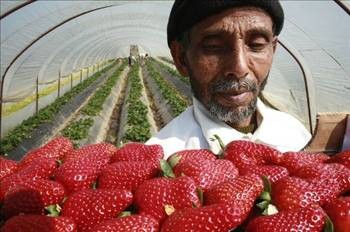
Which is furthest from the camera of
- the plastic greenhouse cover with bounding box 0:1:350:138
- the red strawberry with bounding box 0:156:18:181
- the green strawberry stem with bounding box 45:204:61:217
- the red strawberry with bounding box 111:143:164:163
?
the plastic greenhouse cover with bounding box 0:1:350:138

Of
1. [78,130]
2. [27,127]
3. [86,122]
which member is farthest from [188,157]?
[27,127]

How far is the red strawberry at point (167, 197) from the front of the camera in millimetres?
1351

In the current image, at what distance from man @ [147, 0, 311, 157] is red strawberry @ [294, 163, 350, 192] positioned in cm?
76

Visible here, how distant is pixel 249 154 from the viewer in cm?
166

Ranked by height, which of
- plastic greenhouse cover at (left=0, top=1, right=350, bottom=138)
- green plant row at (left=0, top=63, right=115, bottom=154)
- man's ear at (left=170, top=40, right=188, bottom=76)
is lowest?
green plant row at (left=0, top=63, right=115, bottom=154)

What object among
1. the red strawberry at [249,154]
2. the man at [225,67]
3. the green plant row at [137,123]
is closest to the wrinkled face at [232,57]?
the man at [225,67]

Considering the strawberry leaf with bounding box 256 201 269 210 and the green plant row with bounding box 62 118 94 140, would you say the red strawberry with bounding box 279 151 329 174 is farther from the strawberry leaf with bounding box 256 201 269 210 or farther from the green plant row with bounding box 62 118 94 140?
the green plant row with bounding box 62 118 94 140

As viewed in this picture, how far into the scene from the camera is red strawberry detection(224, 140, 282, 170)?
1.62 meters

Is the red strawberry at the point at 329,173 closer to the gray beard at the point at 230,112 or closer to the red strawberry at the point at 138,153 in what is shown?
the red strawberry at the point at 138,153

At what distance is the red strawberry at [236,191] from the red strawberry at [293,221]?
0.09 metres

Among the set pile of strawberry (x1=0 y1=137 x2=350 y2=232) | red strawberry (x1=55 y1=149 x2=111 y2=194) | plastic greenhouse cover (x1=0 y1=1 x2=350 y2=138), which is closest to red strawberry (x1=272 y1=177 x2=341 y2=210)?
pile of strawberry (x1=0 y1=137 x2=350 y2=232)

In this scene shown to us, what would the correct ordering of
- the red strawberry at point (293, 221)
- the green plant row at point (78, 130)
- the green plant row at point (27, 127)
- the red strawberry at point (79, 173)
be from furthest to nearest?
the green plant row at point (78, 130) → the green plant row at point (27, 127) → the red strawberry at point (79, 173) → the red strawberry at point (293, 221)

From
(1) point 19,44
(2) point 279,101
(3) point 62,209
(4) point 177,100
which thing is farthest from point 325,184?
(4) point 177,100

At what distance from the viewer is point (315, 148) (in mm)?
1840
